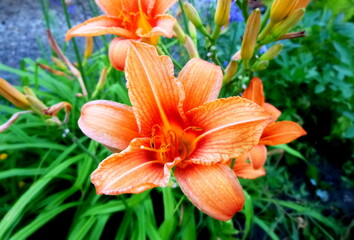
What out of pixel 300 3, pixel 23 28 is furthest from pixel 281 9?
pixel 23 28

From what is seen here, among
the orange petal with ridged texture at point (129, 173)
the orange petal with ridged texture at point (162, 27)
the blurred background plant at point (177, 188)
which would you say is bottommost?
the blurred background plant at point (177, 188)

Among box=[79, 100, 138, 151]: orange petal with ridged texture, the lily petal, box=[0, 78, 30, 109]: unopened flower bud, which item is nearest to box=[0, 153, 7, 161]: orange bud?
box=[0, 78, 30, 109]: unopened flower bud

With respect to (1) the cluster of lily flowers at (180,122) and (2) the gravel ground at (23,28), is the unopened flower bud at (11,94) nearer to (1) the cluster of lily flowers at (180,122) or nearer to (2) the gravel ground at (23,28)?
(1) the cluster of lily flowers at (180,122)

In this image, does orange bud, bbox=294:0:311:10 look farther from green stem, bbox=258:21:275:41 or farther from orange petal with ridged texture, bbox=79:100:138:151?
orange petal with ridged texture, bbox=79:100:138:151

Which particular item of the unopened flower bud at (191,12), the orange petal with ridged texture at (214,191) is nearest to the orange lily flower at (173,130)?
the orange petal with ridged texture at (214,191)

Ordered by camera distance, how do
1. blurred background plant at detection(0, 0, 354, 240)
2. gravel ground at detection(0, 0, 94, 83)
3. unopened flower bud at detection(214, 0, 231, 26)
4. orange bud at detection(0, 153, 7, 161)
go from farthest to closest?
gravel ground at detection(0, 0, 94, 83)
orange bud at detection(0, 153, 7, 161)
blurred background plant at detection(0, 0, 354, 240)
unopened flower bud at detection(214, 0, 231, 26)

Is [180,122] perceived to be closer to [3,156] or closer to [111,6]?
[111,6]

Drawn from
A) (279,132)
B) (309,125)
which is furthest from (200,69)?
(309,125)
